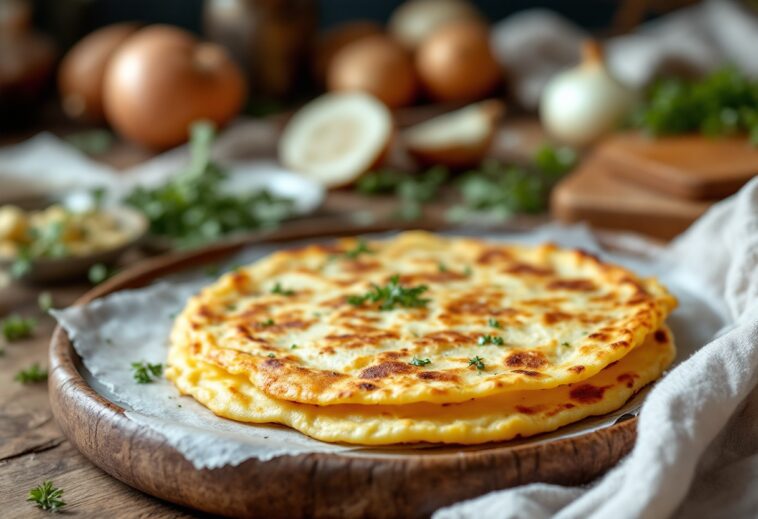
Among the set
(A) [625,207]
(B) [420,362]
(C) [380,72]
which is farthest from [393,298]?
(C) [380,72]

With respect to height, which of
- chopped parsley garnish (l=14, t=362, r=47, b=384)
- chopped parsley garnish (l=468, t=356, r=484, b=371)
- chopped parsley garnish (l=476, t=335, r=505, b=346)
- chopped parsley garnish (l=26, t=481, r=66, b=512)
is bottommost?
chopped parsley garnish (l=14, t=362, r=47, b=384)

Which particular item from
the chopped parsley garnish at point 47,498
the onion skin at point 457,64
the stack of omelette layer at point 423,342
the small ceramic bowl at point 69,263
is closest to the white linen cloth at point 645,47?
the onion skin at point 457,64

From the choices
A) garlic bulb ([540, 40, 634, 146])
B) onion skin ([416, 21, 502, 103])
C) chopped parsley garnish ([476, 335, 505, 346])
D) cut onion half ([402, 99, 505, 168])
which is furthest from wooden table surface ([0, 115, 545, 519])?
onion skin ([416, 21, 502, 103])

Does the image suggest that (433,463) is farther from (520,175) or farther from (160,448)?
(520,175)

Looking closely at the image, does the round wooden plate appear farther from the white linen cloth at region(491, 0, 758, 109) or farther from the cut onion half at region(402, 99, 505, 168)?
the white linen cloth at region(491, 0, 758, 109)

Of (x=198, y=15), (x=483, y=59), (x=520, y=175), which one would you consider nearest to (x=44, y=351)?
(x=520, y=175)

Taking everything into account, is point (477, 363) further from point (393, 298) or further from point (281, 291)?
point (281, 291)

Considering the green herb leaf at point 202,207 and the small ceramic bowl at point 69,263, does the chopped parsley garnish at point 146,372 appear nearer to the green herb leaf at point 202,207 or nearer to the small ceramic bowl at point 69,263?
the small ceramic bowl at point 69,263
